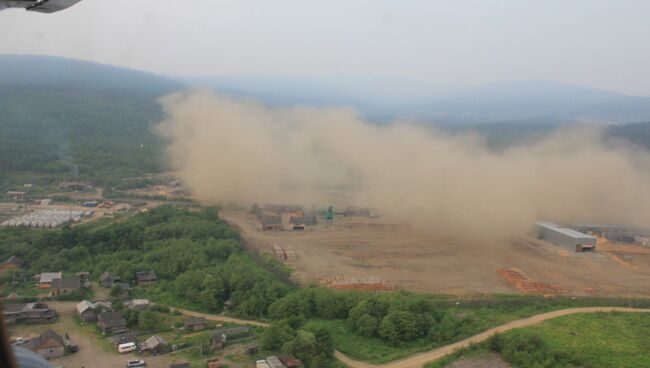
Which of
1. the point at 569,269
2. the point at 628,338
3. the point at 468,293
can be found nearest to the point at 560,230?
the point at 569,269

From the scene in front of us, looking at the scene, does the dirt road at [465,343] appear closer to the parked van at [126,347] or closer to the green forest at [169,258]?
the green forest at [169,258]

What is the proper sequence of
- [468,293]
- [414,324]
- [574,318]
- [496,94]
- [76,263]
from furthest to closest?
[496,94]
[76,263]
[468,293]
[574,318]
[414,324]

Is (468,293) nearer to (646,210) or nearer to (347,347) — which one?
(347,347)

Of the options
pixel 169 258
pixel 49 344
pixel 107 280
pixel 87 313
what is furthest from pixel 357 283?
pixel 49 344

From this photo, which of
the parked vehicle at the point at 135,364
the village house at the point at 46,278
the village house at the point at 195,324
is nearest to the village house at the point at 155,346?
the parked vehicle at the point at 135,364

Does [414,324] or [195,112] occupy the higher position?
[195,112]

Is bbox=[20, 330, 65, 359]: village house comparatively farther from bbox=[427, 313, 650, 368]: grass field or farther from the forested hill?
the forested hill
